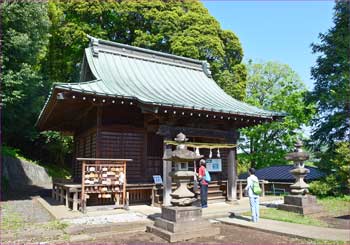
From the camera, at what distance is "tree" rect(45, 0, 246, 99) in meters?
23.7

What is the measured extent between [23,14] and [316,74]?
15.3m

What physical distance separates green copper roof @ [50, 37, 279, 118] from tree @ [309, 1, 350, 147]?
4049 millimetres

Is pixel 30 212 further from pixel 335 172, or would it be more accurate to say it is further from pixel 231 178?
pixel 335 172

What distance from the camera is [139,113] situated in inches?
455

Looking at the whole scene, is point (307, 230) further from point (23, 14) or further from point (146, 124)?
point (23, 14)

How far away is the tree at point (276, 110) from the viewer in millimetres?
24625

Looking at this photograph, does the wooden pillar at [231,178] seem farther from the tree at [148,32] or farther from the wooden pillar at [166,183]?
the tree at [148,32]

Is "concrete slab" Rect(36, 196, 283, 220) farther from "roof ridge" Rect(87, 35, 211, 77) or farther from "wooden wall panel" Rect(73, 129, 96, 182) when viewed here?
"roof ridge" Rect(87, 35, 211, 77)

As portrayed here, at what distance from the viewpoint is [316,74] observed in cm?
1597

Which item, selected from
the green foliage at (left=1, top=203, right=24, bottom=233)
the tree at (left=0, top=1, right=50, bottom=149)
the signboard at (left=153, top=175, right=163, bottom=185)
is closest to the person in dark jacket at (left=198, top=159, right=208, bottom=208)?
the signboard at (left=153, top=175, right=163, bottom=185)

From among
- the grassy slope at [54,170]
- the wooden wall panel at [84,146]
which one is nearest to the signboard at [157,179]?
the wooden wall panel at [84,146]

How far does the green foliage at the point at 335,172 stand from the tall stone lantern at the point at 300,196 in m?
2.43

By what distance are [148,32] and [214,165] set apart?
54.0 feet

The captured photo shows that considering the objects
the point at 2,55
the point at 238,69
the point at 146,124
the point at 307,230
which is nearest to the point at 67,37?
the point at 2,55
